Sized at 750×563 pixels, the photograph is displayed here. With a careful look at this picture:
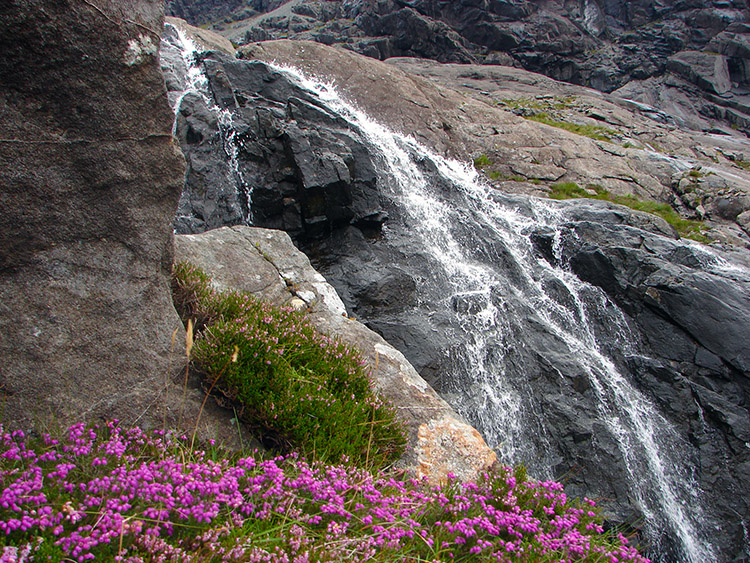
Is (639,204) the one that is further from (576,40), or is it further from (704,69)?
(576,40)

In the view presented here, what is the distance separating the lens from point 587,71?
63.2 metres

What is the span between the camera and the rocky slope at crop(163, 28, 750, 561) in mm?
10586

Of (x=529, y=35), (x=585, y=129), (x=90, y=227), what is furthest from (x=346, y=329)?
(x=529, y=35)

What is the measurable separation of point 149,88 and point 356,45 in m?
62.6

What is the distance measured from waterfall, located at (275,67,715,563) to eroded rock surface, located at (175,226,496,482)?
13.0 feet

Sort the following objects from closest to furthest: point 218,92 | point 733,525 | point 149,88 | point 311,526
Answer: point 311,526 → point 149,88 → point 733,525 → point 218,92

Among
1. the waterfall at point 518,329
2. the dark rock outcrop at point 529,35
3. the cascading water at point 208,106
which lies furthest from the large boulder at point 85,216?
the dark rock outcrop at point 529,35

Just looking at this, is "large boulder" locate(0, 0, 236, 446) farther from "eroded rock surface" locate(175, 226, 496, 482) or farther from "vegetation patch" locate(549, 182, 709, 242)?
"vegetation patch" locate(549, 182, 709, 242)

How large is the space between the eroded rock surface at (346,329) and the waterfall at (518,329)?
13.0ft

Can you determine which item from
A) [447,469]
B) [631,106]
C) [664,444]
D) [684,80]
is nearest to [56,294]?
[447,469]

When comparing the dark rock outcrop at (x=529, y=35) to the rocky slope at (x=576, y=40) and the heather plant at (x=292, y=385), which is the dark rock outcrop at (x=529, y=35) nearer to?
the rocky slope at (x=576, y=40)

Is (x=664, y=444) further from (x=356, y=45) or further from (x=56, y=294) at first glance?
(x=356, y=45)

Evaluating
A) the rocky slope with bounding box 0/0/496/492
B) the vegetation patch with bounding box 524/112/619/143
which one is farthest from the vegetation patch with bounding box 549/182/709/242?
the rocky slope with bounding box 0/0/496/492

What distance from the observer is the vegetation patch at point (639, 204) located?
744 inches
